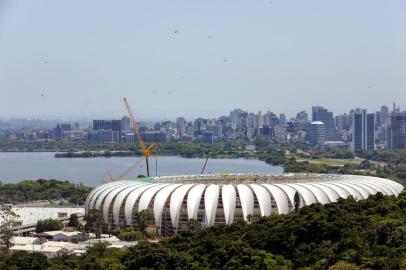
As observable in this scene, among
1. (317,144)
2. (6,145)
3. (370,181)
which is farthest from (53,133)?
(370,181)

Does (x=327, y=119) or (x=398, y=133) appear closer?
(x=398, y=133)

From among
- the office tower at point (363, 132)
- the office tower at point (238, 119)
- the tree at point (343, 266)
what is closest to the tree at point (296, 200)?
the tree at point (343, 266)

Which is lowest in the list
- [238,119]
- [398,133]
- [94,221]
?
[94,221]

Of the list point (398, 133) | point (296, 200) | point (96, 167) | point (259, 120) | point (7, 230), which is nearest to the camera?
point (7, 230)

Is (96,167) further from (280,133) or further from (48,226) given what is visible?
(280,133)

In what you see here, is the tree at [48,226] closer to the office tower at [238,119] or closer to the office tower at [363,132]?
the office tower at [363,132]

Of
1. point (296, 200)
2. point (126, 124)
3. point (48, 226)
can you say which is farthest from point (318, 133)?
point (296, 200)

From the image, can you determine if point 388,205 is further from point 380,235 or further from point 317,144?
point 317,144
